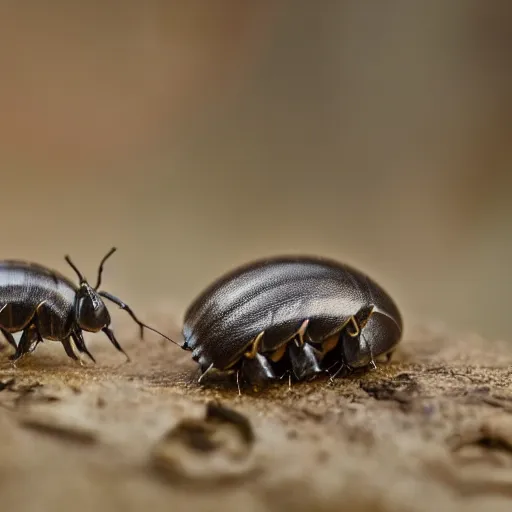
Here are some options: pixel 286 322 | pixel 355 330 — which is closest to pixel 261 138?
pixel 355 330

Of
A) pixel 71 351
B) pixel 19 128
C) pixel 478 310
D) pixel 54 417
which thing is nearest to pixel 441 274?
pixel 478 310

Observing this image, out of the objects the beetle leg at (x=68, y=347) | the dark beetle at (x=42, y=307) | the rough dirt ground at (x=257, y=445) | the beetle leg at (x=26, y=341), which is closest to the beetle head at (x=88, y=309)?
the dark beetle at (x=42, y=307)

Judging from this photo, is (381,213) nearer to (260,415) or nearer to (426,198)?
(426,198)

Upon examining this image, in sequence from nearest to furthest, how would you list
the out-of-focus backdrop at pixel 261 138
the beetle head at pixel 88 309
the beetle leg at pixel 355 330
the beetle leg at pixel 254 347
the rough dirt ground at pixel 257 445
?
the rough dirt ground at pixel 257 445 → the beetle leg at pixel 254 347 → the beetle leg at pixel 355 330 → the beetle head at pixel 88 309 → the out-of-focus backdrop at pixel 261 138

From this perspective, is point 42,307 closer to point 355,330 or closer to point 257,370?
point 257,370

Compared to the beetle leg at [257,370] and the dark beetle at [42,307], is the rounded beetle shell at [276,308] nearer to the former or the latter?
the beetle leg at [257,370]

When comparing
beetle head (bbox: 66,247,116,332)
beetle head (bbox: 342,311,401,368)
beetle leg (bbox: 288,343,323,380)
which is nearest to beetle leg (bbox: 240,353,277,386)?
beetle leg (bbox: 288,343,323,380)
